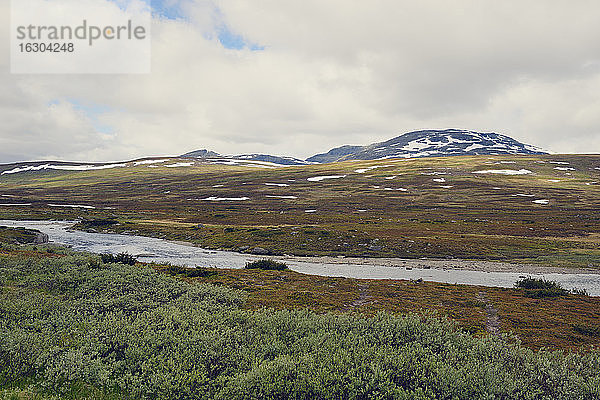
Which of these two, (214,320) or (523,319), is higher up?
(214,320)

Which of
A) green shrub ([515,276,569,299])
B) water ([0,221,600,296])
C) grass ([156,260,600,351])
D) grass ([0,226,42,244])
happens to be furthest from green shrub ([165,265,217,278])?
grass ([0,226,42,244])

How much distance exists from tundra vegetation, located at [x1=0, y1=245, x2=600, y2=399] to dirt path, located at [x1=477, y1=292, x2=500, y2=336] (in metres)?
5.33

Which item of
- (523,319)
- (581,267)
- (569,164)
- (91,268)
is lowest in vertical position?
(581,267)

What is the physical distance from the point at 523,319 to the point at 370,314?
28.7ft

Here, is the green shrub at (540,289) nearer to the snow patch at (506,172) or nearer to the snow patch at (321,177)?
the snow patch at (321,177)

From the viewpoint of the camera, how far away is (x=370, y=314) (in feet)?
56.9

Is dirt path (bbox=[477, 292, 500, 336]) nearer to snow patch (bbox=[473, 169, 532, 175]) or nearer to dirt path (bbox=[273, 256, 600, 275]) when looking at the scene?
Result: dirt path (bbox=[273, 256, 600, 275])

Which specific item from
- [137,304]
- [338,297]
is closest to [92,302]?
[137,304]

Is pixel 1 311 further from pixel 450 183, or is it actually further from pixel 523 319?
pixel 450 183

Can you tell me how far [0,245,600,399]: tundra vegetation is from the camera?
8312 millimetres

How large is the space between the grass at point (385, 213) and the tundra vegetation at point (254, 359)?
1526 inches

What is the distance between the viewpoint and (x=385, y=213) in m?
93.1

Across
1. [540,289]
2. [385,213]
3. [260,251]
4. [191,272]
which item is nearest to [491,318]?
[540,289]

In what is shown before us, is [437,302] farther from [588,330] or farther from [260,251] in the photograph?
[260,251]
